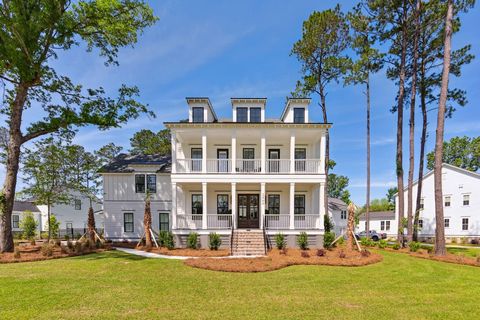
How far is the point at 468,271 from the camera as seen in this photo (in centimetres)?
984

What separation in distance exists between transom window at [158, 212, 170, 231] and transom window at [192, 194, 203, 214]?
252 centimetres

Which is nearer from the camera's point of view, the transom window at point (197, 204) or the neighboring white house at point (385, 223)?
the transom window at point (197, 204)

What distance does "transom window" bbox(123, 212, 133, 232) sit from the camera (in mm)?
17906

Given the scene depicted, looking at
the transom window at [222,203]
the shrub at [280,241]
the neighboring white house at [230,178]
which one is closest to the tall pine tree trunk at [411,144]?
the neighboring white house at [230,178]

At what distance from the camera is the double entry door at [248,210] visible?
669 inches

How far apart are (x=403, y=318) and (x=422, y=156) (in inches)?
801

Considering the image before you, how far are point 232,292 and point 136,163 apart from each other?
46.3ft

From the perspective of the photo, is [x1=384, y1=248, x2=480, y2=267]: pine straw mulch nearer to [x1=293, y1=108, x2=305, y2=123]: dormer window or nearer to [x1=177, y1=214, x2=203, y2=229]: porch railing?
[x1=293, y1=108, x2=305, y2=123]: dormer window

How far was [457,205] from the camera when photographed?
85.4 ft

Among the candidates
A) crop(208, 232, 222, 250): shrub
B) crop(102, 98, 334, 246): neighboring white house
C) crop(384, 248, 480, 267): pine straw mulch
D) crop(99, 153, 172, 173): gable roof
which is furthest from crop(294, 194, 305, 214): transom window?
crop(99, 153, 172, 173): gable roof

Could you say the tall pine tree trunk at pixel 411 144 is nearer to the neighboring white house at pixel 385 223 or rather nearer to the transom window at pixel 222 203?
the transom window at pixel 222 203

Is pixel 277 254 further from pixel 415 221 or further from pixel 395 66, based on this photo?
pixel 395 66

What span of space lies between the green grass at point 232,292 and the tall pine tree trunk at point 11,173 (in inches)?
153

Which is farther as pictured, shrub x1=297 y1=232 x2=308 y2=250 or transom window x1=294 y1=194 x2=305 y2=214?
transom window x1=294 y1=194 x2=305 y2=214
